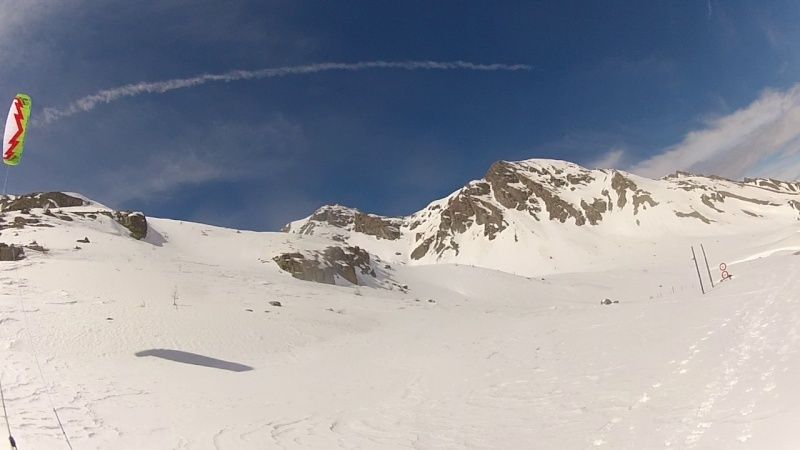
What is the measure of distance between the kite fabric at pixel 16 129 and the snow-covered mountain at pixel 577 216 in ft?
261

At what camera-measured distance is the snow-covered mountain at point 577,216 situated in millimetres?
88125

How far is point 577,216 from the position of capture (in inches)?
4060

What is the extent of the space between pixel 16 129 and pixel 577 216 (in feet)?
341

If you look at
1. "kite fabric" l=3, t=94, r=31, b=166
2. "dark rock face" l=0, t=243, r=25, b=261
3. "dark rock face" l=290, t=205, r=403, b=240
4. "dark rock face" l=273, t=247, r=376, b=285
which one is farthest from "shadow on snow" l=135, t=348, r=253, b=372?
"dark rock face" l=290, t=205, r=403, b=240

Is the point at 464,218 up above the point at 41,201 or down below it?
above

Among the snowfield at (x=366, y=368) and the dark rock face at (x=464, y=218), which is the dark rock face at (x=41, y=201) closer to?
the snowfield at (x=366, y=368)

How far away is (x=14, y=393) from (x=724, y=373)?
1331 centimetres

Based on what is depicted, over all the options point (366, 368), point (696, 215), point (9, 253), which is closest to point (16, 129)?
point (366, 368)

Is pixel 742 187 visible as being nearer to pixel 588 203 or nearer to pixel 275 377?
pixel 588 203

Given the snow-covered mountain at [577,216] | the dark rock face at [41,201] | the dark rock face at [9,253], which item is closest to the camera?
the dark rock face at [9,253]

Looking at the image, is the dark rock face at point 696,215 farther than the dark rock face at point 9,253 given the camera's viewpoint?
Yes

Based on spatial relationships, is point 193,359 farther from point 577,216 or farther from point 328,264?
point 577,216

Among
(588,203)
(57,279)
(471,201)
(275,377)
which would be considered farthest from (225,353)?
(471,201)

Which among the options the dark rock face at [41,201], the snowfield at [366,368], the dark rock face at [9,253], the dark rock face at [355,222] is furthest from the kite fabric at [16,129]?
the dark rock face at [355,222]
